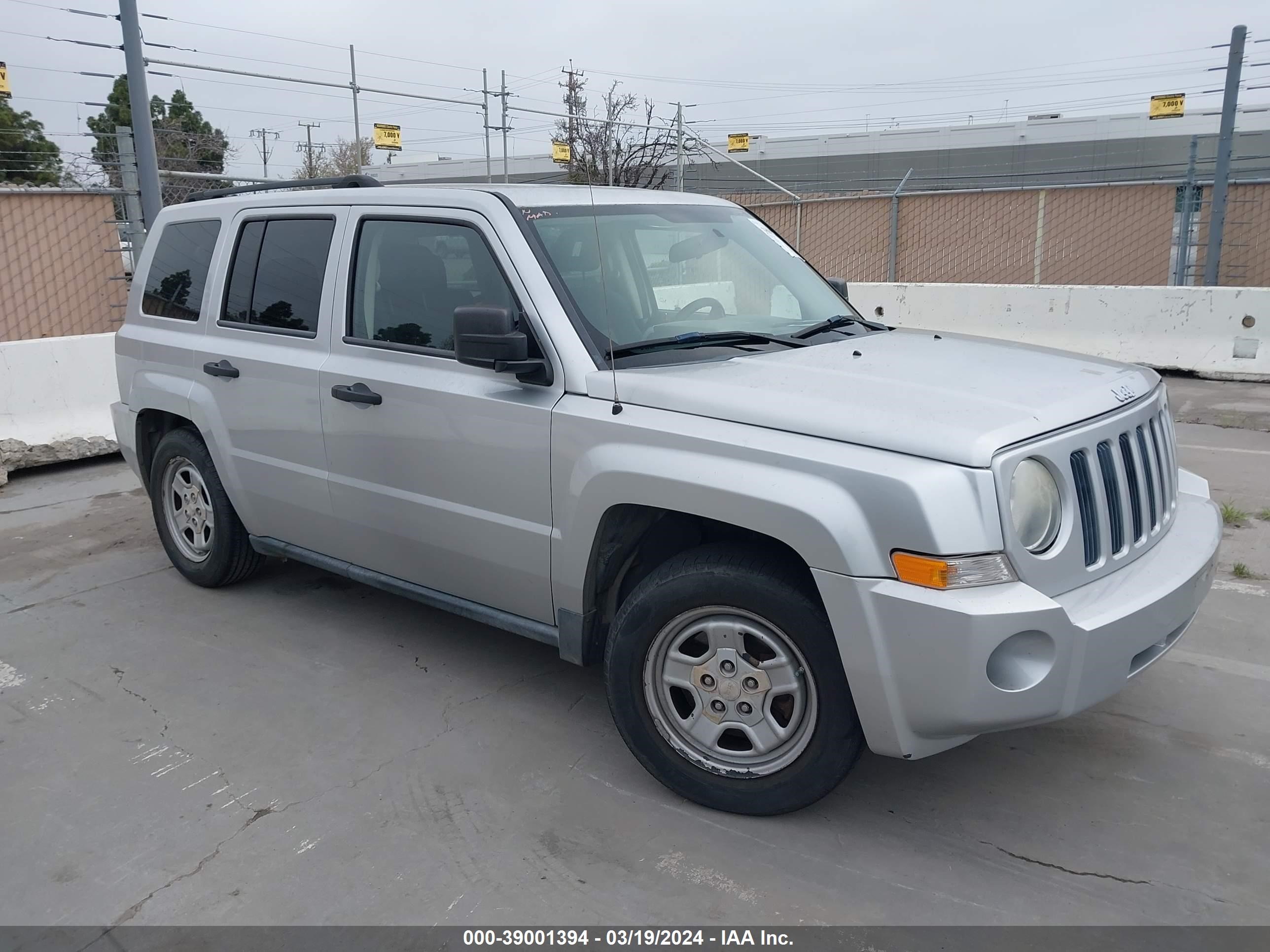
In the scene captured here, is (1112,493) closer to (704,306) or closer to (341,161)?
(704,306)

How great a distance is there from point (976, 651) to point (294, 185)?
3969 mm

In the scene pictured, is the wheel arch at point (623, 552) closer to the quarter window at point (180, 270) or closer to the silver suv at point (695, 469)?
the silver suv at point (695, 469)

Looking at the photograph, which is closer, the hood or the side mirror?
the hood

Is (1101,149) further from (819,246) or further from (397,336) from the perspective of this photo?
(397,336)

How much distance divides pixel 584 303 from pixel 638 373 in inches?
17.0

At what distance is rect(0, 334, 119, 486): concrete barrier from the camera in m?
8.01

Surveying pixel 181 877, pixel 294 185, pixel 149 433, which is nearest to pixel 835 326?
pixel 294 185

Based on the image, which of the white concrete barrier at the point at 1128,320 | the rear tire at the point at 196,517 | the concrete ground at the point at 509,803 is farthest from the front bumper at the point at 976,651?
the white concrete barrier at the point at 1128,320

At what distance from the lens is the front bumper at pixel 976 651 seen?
271 cm

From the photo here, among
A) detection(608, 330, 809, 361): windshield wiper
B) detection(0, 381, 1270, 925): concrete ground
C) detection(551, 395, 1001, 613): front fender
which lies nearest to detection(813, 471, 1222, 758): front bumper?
detection(551, 395, 1001, 613): front fender

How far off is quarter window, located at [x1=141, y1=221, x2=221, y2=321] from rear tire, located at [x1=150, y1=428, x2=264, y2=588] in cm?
64

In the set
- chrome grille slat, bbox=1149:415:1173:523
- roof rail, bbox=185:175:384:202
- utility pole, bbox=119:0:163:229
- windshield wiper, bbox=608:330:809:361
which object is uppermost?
utility pole, bbox=119:0:163:229

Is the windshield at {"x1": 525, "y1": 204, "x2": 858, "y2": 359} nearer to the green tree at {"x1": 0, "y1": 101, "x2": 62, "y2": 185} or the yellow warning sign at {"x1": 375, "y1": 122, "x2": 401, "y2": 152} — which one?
the yellow warning sign at {"x1": 375, "y1": 122, "x2": 401, "y2": 152}

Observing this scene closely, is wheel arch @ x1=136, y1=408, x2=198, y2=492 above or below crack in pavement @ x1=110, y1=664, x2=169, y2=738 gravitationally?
above
